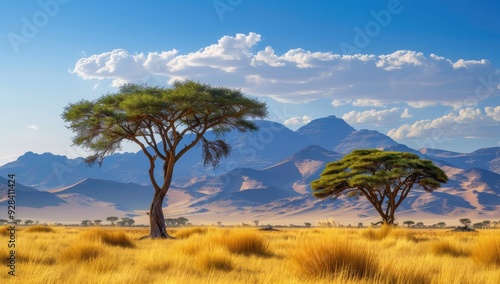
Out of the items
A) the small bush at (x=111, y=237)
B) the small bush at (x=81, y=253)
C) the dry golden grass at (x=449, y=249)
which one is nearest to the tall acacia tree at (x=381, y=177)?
the dry golden grass at (x=449, y=249)

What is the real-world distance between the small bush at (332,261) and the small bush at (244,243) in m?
5.47

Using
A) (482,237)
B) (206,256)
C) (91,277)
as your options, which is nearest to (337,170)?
(482,237)

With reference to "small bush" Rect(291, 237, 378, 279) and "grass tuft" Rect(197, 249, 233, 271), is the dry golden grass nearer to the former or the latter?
"small bush" Rect(291, 237, 378, 279)

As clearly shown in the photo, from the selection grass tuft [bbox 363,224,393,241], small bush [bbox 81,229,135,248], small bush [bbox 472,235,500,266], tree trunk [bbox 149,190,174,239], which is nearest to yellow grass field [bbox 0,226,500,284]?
small bush [bbox 472,235,500,266]

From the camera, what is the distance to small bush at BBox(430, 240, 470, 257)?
17906mm

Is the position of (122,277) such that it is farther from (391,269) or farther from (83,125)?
(83,125)

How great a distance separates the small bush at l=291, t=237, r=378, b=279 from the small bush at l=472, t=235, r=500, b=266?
460cm

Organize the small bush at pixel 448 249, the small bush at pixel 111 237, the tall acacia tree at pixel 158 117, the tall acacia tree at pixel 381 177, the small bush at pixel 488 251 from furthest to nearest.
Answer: the tall acacia tree at pixel 381 177, the tall acacia tree at pixel 158 117, the small bush at pixel 111 237, the small bush at pixel 448 249, the small bush at pixel 488 251

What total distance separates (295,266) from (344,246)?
1078mm

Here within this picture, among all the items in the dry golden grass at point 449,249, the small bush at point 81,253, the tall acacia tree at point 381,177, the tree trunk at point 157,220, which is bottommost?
the dry golden grass at point 449,249

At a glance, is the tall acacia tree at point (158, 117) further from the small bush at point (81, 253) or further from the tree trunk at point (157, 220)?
the small bush at point (81, 253)

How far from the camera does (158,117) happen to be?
32.8 meters

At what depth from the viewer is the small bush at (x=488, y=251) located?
1450 cm

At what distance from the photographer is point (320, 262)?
11.2 metres
